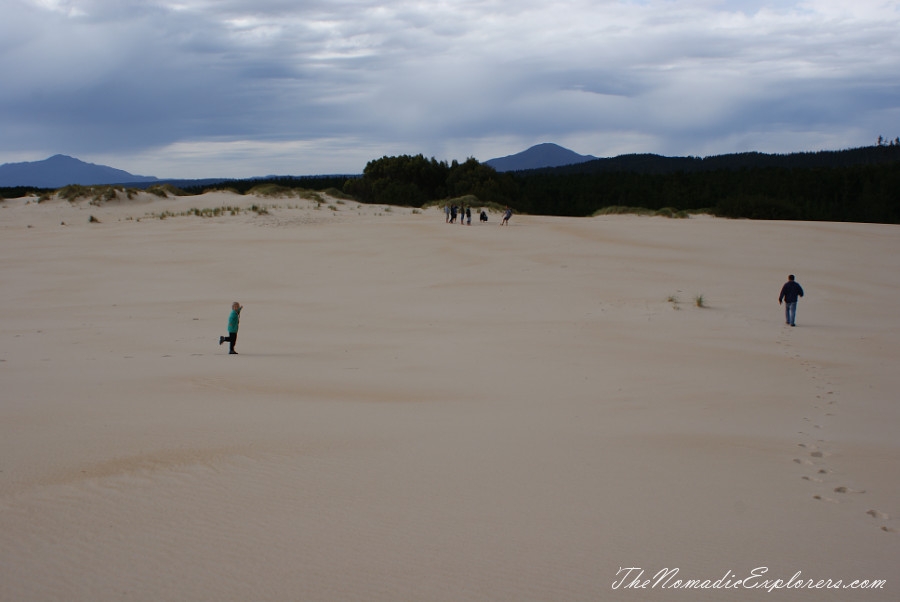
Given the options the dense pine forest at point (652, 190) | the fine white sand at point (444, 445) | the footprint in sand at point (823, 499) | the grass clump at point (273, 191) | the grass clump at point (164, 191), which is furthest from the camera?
the dense pine forest at point (652, 190)

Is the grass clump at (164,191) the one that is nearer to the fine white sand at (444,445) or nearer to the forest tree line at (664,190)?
the forest tree line at (664,190)

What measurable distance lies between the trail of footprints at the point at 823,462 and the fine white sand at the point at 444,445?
0.03 metres

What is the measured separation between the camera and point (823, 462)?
20.4 ft

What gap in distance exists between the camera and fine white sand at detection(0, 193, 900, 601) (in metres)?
3.98

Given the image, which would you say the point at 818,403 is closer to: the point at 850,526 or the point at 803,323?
the point at 850,526

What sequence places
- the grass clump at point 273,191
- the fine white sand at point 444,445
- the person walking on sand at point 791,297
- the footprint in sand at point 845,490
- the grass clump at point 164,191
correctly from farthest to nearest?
the grass clump at point 164,191 → the grass clump at point 273,191 → the person walking on sand at point 791,297 → the footprint in sand at point 845,490 → the fine white sand at point 444,445

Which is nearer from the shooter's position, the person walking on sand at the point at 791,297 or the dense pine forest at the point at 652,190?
the person walking on sand at the point at 791,297

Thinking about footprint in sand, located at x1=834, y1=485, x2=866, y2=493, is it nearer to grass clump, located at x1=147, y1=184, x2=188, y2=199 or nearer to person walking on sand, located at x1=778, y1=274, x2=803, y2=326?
person walking on sand, located at x1=778, y1=274, x2=803, y2=326

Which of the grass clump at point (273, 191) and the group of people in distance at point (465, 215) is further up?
the grass clump at point (273, 191)

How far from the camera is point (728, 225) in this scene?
3441 centimetres

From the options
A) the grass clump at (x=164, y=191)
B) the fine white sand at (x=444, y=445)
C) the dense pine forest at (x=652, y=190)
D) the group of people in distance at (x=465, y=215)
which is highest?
the dense pine forest at (x=652, y=190)

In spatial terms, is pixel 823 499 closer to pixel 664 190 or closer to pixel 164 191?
pixel 164 191

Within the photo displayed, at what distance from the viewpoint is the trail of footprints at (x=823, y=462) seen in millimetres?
5234

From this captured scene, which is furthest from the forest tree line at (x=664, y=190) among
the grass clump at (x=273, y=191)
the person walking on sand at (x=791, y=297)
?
the person walking on sand at (x=791, y=297)
